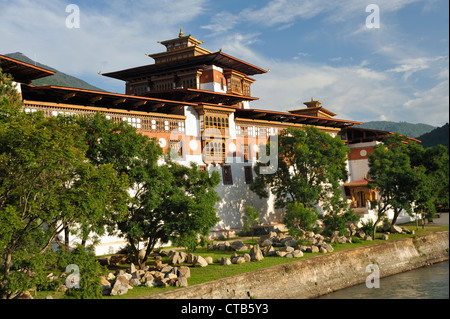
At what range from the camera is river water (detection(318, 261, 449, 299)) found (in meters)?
20.8

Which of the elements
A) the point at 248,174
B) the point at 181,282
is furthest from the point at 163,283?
the point at 248,174

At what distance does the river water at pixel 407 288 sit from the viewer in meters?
20.8

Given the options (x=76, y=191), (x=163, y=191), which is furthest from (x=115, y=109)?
(x=76, y=191)

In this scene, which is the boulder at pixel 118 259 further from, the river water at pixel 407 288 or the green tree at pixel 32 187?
the river water at pixel 407 288

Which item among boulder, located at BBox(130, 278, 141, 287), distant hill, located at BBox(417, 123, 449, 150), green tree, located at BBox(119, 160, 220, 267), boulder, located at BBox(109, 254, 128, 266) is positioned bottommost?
boulder, located at BBox(130, 278, 141, 287)

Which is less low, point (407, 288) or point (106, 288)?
point (106, 288)

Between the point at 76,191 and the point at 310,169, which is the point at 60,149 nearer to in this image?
the point at 76,191

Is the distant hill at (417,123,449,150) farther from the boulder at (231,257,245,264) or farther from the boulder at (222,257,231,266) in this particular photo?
the boulder at (222,257,231,266)

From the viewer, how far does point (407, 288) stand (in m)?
22.7

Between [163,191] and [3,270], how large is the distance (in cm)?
739

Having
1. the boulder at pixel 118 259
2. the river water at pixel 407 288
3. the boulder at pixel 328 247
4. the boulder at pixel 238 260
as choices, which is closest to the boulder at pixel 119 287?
the boulder at pixel 118 259

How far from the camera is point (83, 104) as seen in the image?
25000 millimetres

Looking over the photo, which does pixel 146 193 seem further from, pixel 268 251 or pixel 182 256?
pixel 268 251

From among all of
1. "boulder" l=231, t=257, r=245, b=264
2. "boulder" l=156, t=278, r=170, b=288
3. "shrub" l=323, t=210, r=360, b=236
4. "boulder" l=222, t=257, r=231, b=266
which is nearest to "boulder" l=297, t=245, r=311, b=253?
"shrub" l=323, t=210, r=360, b=236
